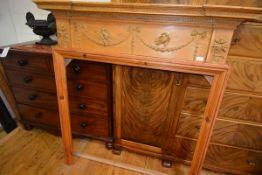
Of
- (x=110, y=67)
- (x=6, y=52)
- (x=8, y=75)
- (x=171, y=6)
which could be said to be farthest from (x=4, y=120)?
(x=171, y=6)

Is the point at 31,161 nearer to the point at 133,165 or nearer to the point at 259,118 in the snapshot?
the point at 133,165

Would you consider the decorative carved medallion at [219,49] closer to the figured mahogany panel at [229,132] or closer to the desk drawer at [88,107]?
the figured mahogany panel at [229,132]

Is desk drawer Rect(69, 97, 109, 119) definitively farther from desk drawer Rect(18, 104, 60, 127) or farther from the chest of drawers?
desk drawer Rect(18, 104, 60, 127)

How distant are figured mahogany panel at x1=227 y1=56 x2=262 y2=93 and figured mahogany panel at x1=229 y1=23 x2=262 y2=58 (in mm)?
40

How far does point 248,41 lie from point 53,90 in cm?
→ 141

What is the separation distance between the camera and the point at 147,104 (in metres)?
1.23

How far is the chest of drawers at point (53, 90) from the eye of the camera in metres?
1.22

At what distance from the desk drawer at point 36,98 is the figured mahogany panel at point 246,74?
1342 mm

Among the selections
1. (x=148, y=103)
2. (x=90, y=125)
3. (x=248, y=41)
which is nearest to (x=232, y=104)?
(x=248, y=41)

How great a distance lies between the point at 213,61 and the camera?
815mm

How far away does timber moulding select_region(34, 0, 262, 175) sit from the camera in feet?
2.42

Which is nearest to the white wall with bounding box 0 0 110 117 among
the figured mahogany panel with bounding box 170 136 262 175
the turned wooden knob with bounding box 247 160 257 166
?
the figured mahogany panel with bounding box 170 136 262 175

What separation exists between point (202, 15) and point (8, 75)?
158 cm

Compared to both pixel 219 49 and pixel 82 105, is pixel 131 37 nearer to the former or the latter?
pixel 219 49
